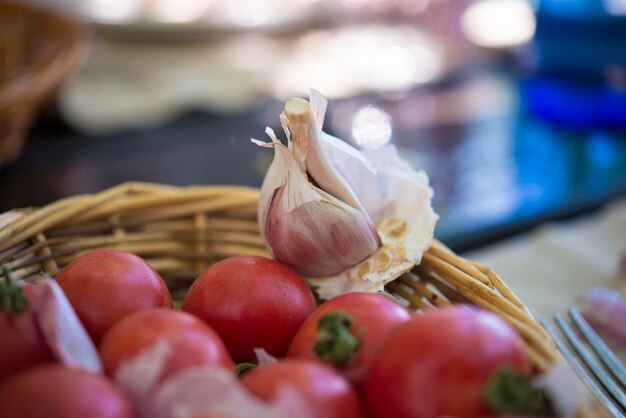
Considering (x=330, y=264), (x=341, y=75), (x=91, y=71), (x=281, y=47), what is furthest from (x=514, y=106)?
(x=330, y=264)

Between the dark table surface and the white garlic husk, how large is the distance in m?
0.33

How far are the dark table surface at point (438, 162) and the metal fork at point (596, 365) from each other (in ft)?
1.00

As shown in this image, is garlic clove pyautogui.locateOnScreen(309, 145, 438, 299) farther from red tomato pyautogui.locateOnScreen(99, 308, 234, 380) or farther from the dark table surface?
the dark table surface

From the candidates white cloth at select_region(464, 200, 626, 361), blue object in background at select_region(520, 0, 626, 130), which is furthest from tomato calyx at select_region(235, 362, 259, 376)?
blue object in background at select_region(520, 0, 626, 130)

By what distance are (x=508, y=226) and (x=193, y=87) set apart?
2.09ft

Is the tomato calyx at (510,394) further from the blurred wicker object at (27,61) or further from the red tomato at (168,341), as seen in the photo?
the blurred wicker object at (27,61)

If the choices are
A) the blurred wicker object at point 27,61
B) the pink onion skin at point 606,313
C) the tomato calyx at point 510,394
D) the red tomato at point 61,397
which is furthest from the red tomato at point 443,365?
the blurred wicker object at point 27,61

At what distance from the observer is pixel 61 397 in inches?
11.9

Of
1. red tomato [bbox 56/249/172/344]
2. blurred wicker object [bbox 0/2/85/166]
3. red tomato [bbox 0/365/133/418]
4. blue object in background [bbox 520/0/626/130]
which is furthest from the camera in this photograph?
blue object in background [bbox 520/0/626/130]

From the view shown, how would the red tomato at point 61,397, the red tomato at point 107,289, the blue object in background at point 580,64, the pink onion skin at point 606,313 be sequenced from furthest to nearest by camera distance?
the blue object in background at point 580,64 < the pink onion skin at point 606,313 < the red tomato at point 107,289 < the red tomato at point 61,397

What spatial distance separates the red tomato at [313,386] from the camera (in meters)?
0.32

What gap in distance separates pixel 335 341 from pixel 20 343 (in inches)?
6.1

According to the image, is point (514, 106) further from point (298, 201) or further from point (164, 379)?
point (164, 379)

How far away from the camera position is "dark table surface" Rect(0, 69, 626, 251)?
0.96 metres
